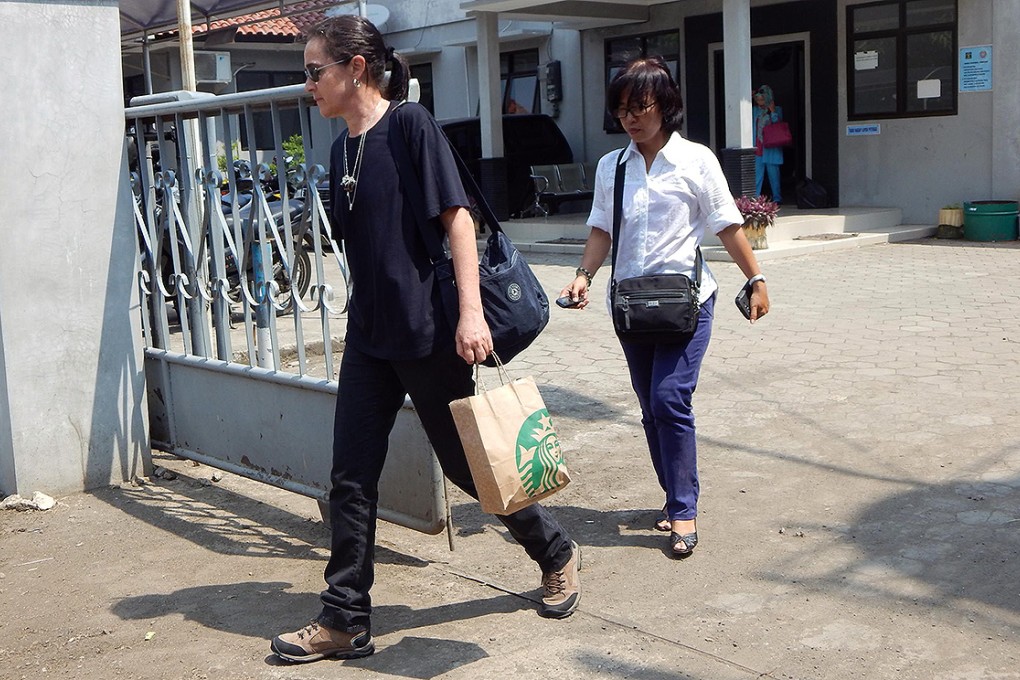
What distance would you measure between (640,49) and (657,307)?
15.3 m

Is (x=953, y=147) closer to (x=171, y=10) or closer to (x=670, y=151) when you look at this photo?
(x=171, y=10)

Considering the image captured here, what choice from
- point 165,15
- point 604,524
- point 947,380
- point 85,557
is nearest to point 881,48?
point 165,15

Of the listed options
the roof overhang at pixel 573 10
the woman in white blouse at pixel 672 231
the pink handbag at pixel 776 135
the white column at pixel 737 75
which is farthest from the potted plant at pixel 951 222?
the woman in white blouse at pixel 672 231

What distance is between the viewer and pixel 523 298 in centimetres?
350

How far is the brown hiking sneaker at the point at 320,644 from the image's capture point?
3.52 metres

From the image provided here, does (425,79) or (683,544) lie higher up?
(425,79)

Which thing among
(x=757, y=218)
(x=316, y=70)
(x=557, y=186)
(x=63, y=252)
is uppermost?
(x=316, y=70)

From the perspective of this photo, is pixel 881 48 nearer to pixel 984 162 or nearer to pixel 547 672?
pixel 984 162

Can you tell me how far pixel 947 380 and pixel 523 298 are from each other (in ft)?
13.0

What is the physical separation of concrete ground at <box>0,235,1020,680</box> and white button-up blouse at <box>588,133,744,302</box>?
102cm

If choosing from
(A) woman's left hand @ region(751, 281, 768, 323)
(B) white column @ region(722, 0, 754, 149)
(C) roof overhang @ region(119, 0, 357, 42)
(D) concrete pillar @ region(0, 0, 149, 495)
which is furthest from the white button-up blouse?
(C) roof overhang @ region(119, 0, 357, 42)

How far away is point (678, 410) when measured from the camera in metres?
4.27

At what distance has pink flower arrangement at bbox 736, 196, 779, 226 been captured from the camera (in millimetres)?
13062

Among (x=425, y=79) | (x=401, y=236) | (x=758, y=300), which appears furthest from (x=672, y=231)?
(x=425, y=79)
